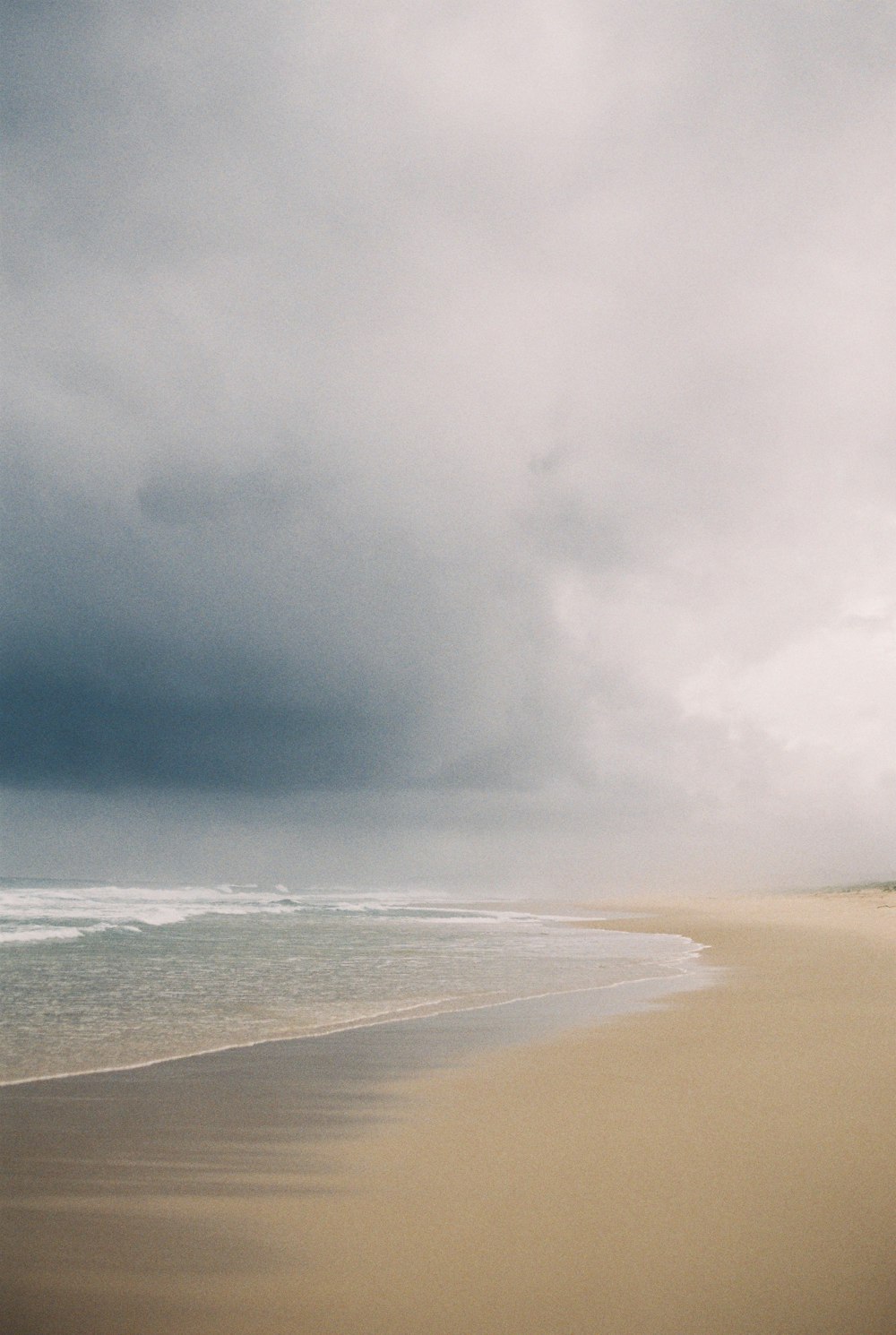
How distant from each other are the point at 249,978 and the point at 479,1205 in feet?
39.6

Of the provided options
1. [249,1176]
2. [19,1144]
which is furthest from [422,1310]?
[19,1144]

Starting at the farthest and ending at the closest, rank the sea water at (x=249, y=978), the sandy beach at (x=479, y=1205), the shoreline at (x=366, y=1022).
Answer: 1. the sea water at (x=249, y=978)
2. the shoreline at (x=366, y=1022)
3. the sandy beach at (x=479, y=1205)

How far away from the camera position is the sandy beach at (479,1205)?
13.5 ft

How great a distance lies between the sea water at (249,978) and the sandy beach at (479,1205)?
6.41ft

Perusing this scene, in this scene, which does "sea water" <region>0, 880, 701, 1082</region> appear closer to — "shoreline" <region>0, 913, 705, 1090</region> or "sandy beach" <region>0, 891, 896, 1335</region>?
"shoreline" <region>0, 913, 705, 1090</region>

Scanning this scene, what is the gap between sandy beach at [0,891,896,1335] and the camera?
13.5ft

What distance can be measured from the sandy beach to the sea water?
1954 millimetres

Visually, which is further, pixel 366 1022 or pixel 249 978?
pixel 249 978

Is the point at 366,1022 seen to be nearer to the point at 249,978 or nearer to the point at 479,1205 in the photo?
the point at 249,978

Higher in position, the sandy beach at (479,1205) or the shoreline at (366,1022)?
the shoreline at (366,1022)

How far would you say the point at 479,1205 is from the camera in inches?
208

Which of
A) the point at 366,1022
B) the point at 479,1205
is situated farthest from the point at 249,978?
the point at 479,1205

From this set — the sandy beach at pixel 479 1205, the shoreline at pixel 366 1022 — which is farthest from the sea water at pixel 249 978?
the sandy beach at pixel 479 1205

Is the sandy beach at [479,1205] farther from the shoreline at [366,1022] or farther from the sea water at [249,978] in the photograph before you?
the sea water at [249,978]
